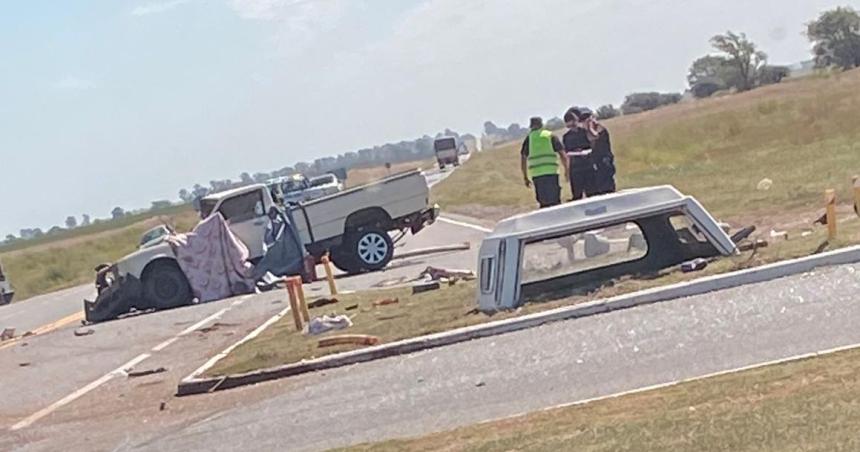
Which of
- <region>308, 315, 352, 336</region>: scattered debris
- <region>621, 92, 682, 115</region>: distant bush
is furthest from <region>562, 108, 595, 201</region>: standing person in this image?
<region>621, 92, 682, 115</region>: distant bush

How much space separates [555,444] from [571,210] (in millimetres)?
6860

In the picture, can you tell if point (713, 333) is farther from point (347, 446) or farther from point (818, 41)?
point (818, 41)

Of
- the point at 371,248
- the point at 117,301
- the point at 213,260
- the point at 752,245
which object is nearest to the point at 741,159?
the point at 371,248

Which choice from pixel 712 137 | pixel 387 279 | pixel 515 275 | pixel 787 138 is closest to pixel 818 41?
pixel 712 137

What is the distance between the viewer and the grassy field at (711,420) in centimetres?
718

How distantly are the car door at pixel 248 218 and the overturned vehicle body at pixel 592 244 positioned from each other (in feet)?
34.7

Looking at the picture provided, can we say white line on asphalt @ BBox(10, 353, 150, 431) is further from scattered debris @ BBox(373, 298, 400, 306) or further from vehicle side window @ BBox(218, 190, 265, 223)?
vehicle side window @ BBox(218, 190, 265, 223)

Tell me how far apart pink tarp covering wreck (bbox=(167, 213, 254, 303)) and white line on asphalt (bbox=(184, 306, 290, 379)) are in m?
3.70

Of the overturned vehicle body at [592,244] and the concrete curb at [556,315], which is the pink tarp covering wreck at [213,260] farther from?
the concrete curb at [556,315]

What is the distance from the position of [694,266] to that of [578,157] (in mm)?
4516

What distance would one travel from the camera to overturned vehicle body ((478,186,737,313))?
47.9 feet

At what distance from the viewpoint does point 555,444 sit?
8.05 metres

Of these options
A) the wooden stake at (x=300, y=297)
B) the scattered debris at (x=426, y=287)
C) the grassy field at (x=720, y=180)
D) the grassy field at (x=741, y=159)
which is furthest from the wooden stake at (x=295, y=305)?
the grassy field at (x=741, y=159)

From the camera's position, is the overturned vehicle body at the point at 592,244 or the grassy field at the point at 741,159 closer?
the overturned vehicle body at the point at 592,244
